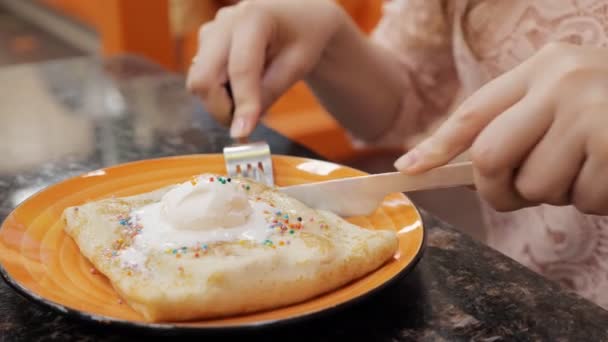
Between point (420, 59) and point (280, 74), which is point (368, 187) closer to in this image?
point (280, 74)

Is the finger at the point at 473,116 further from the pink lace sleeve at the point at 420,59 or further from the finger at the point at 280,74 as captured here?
the pink lace sleeve at the point at 420,59

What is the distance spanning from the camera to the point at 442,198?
2.56m

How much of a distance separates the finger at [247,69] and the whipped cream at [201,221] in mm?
285

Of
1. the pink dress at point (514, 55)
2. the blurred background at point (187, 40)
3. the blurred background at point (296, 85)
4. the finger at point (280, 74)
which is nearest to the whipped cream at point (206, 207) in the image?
the finger at point (280, 74)

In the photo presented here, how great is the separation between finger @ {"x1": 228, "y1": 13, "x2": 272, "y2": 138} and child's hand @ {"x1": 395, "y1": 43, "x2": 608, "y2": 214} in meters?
0.35

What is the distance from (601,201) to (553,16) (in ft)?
1.60

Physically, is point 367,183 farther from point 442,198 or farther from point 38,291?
point 442,198

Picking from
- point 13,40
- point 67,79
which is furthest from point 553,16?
point 13,40

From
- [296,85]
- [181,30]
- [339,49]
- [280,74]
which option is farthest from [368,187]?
[181,30]

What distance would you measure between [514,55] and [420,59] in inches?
12.8

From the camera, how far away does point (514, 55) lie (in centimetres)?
109

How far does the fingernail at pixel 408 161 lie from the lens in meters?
0.71

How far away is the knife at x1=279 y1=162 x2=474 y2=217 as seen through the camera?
0.72 meters

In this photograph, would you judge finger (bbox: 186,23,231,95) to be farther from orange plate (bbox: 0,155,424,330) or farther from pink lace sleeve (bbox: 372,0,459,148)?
pink lace sleeve (bbox: 372,0,459,148)
